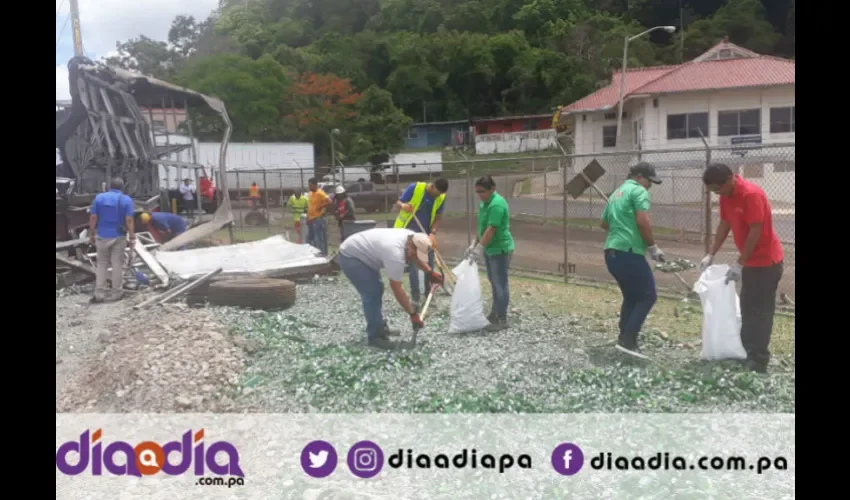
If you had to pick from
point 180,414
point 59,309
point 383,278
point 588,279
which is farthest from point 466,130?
point 588,279

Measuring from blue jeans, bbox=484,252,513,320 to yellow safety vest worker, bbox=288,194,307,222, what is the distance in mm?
1578


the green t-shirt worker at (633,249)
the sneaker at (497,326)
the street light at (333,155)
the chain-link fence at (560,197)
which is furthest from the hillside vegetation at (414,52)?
the sneaker at (497,326)

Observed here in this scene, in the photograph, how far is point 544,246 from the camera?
26.6 ft

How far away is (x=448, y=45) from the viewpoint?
13.7ft

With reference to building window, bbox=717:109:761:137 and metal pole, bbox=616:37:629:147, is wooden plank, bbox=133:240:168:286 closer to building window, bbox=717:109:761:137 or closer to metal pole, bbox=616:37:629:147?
metal pole, bbox=616:37:629:147

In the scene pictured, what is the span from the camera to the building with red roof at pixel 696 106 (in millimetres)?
3873

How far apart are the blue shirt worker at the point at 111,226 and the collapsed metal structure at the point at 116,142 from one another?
68 millimetres

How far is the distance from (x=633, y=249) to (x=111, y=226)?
10.4 ft

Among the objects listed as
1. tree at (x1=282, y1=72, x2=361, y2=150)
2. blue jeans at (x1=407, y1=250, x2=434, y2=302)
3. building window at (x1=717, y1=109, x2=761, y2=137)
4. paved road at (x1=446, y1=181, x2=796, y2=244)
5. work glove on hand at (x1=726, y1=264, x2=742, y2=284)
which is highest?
tree at (x1=282, y1=72, x2=361, y2=150)

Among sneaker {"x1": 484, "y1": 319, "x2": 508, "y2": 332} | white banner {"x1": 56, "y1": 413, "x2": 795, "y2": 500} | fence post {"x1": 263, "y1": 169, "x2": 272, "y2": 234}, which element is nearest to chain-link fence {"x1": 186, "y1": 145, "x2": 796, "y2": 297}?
fence post {"x1": 263, "y1": 169, "x2": 272, "y2": 234}

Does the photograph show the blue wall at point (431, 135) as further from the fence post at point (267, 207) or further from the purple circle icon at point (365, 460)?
the purple circle icon at point (365, 460)

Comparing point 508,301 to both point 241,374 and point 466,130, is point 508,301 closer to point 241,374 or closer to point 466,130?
point 466,130

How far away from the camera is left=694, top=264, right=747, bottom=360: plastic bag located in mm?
4230

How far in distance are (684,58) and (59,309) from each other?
365cm
